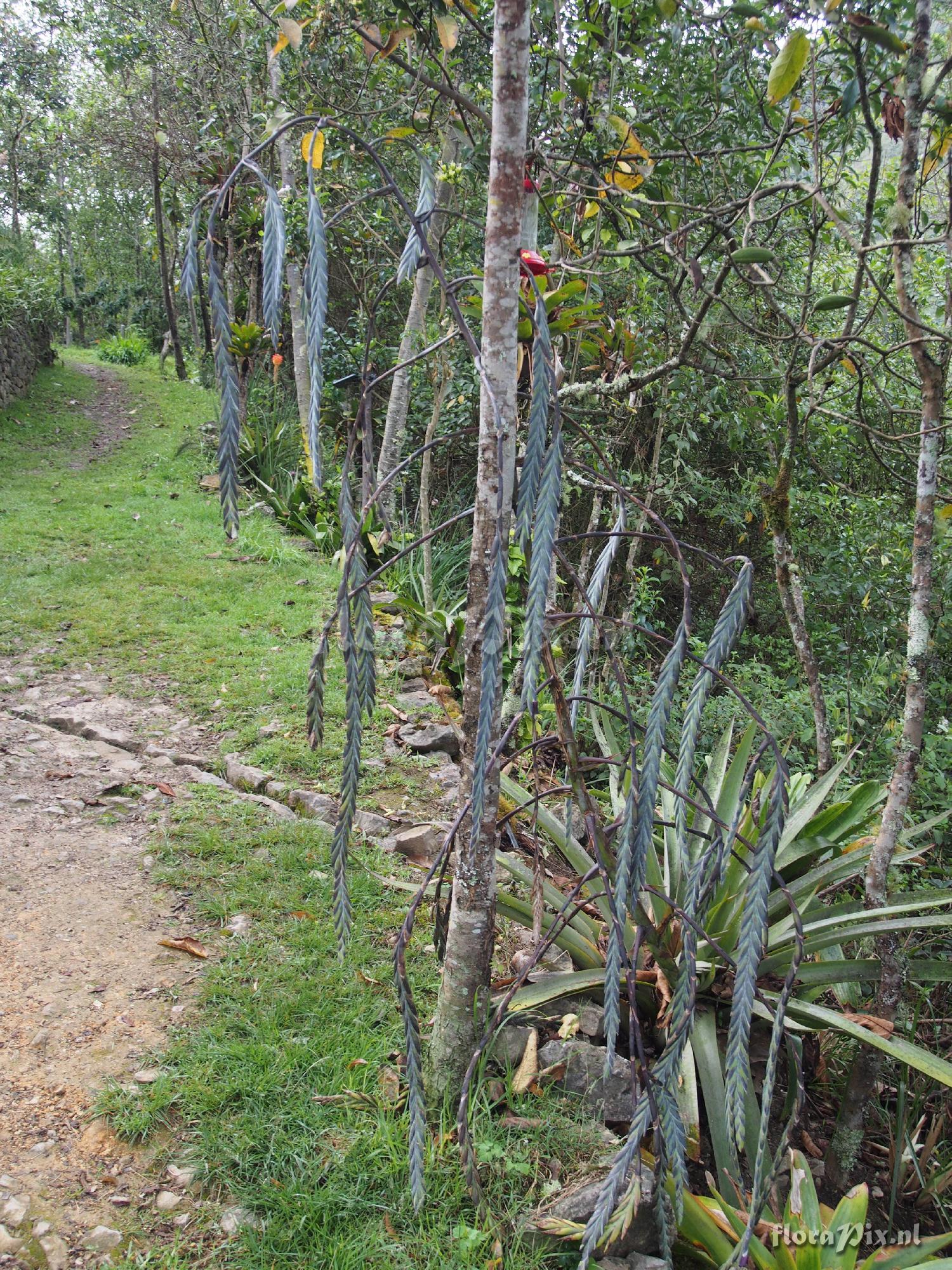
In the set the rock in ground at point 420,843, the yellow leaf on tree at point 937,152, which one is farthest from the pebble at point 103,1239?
the yellow leaf on tree at point 937,152

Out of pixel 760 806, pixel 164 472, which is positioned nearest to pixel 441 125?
pixel 760 806

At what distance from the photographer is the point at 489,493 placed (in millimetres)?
1781

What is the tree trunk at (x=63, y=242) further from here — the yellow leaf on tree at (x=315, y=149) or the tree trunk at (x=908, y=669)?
the tree trunk at (x=908, y=669)

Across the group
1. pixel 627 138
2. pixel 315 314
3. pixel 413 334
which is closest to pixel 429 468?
pixel 413 334

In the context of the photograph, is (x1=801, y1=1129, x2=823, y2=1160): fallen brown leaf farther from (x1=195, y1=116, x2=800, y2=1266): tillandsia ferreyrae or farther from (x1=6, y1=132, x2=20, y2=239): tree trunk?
(x1=6, y1=132, x2=20, y2=239): tree trunk

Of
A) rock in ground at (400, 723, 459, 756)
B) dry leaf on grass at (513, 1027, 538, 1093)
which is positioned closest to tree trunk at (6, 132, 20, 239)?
rock in ground at (400, 723, 459, 756)

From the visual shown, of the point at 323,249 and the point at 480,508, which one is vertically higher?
the point at 323,249

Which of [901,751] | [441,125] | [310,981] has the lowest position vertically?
[310,981]

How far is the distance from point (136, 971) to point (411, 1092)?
122 cm

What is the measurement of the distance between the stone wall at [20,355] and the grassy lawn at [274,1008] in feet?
21.9

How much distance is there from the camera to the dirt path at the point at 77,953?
194cm

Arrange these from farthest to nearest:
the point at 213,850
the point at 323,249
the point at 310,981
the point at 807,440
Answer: the point at 807,440, the point at 213,850, the point at 310,981, the point at 323,249

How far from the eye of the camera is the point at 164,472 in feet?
31.2

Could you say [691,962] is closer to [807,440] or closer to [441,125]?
[441,125]
